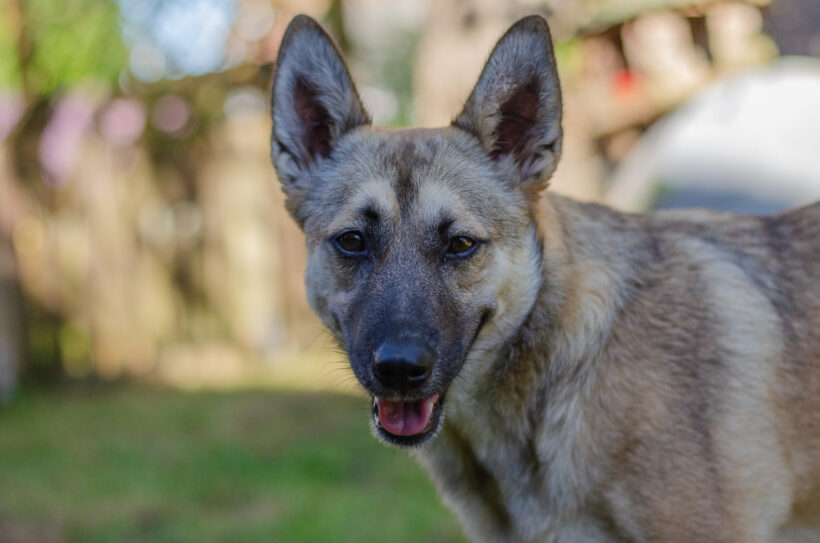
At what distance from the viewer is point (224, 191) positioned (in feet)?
25.9

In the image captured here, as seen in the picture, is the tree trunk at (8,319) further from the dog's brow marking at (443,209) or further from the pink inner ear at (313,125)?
the dog's brow marking at (443,209)

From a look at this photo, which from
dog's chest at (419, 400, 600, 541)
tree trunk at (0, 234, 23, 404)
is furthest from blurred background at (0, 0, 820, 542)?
dog's chest at (419, 400, 600, 541)

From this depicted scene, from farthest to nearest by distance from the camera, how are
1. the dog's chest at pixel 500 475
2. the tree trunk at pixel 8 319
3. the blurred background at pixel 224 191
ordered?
the tree trunk at pixel 8 319 < the blurred background at pixel 224 191 < the dog's chest at pixel 500 475

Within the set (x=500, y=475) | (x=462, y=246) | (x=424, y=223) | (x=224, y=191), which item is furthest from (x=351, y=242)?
(x=224, y=191)

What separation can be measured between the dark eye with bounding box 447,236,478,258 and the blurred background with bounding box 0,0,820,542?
2748 millimetres

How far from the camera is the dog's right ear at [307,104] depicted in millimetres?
2949

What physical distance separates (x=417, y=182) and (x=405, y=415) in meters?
0.81

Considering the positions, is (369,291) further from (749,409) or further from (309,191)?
(749,409)

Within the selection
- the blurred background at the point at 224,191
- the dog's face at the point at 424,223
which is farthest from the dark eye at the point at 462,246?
the blurred background at the point at 224,191

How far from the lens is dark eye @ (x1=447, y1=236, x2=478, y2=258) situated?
106 inches

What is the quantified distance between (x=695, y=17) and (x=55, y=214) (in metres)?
6.51

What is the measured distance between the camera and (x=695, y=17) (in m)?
7.60

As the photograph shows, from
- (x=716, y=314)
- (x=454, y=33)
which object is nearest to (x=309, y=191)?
(x=716, y=314)

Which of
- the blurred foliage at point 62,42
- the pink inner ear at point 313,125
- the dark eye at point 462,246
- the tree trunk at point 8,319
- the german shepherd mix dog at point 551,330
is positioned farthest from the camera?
the blurred foliage at point 62,42
